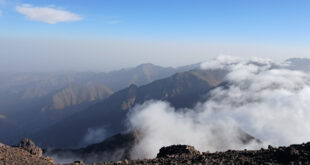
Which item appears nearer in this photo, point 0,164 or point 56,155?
point 0,164

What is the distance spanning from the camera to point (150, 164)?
18.2 m

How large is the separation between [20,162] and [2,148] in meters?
3.98

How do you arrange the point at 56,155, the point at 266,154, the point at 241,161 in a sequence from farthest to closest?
the point at 56,155
the point at 266,154
the point at 241,161

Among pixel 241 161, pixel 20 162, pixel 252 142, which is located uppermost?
pixel 241 161

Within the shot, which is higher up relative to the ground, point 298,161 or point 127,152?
point 298,161

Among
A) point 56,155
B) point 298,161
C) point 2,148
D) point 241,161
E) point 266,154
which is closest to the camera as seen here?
point 298,161

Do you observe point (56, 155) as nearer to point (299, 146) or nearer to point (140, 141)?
point (140, 141)

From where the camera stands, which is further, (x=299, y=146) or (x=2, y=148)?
(x=2, y=148)

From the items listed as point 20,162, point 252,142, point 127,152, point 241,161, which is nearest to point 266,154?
point 241,161

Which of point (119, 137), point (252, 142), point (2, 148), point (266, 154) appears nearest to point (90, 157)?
point (119, 137)

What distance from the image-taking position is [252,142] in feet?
655

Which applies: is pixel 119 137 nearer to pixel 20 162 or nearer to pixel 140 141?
pixel 140 141

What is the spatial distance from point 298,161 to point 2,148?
23.0 meters

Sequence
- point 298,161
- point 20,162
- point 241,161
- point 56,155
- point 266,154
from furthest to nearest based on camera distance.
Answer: point 56,155 → point 20,162 → point 266,154 → point 241,161 → point 298,161
